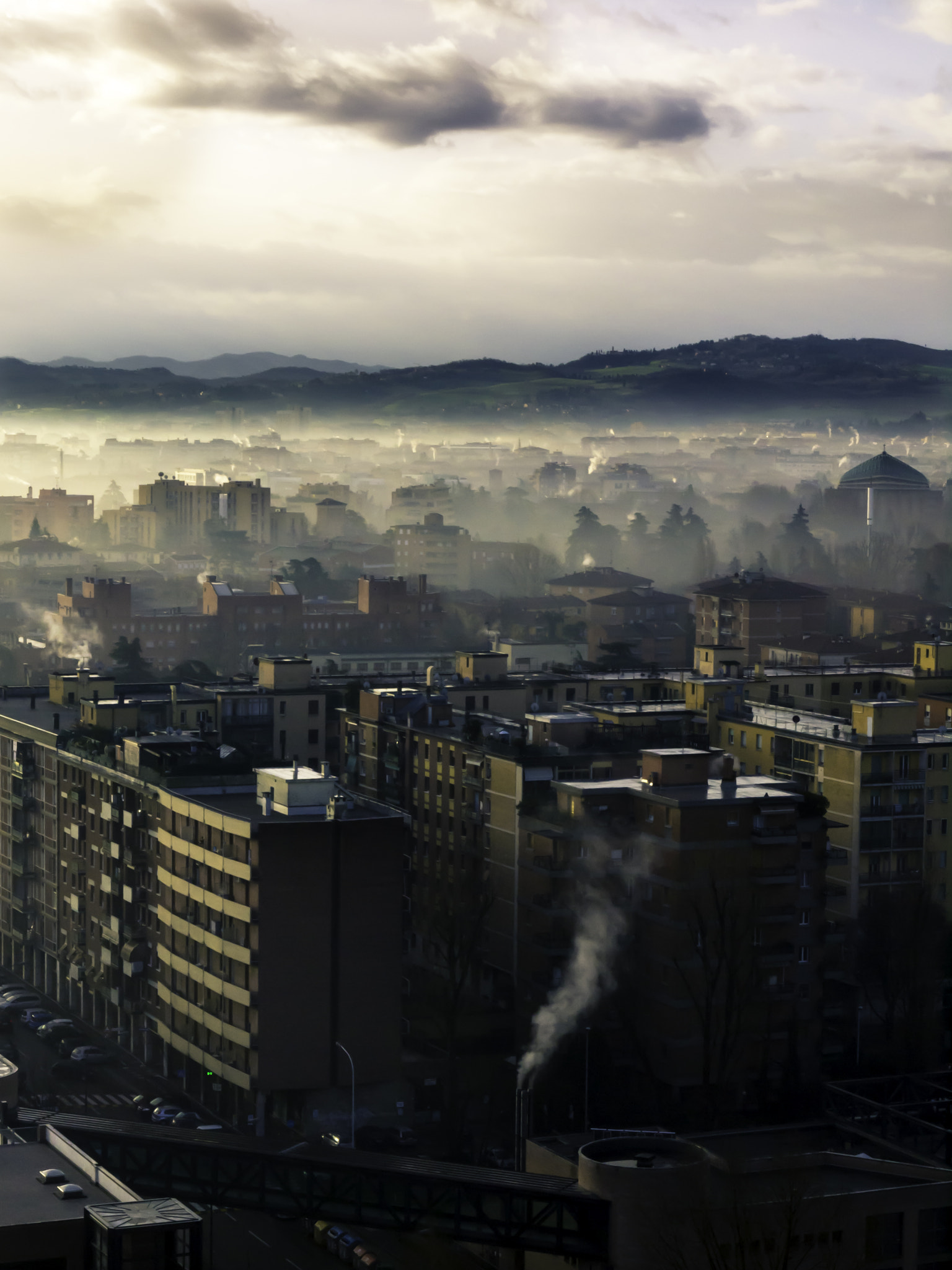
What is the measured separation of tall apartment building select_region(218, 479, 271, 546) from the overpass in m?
41.6

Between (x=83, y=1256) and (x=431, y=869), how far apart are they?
7.33 meters

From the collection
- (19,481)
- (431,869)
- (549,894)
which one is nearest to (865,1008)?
(549,894)

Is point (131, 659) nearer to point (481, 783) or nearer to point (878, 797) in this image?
point (481, 783)

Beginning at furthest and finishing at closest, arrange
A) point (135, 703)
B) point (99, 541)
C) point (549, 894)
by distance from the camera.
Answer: point (99, 541), point (135, 703), point (549, 894)

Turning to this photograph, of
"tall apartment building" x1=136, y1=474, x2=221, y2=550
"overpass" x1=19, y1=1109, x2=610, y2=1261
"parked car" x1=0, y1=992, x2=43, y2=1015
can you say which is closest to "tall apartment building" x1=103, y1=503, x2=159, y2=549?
"tall apartment building" x1=136, y1=474, x2=221, y2=550

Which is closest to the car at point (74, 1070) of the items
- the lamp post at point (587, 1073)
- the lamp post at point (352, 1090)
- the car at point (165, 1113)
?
the car at point (165, 1113)

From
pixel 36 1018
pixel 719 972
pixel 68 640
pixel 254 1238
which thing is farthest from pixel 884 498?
pixel 254 1238

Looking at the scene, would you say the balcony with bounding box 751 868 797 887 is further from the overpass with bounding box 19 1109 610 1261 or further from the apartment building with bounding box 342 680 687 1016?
the overpass with bounding box 19 1109 610 1261

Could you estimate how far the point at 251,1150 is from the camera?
776 centimetres

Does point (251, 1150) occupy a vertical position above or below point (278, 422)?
below

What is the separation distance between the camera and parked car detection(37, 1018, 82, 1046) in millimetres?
12109

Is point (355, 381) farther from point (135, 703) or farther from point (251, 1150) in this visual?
point (251, 1150)

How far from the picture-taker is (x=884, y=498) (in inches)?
2119

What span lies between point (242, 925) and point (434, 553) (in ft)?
110
